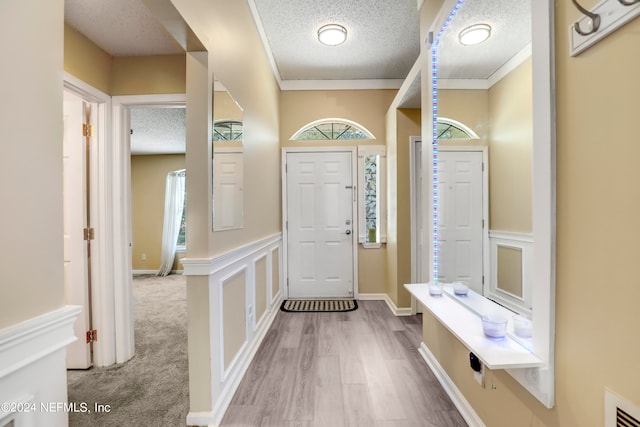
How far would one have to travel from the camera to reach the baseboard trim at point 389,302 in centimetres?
326

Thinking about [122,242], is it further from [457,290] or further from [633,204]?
[633,204]

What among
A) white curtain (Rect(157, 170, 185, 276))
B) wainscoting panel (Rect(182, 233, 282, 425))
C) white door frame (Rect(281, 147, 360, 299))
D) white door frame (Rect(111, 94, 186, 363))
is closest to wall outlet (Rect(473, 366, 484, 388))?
wainscoting panel (Rect(182, 233, 282, 425))

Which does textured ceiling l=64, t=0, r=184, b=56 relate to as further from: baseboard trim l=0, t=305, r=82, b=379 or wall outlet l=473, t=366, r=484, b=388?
wall outlet l=473, t=366, r=484, b=388

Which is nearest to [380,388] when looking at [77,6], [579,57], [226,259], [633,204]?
[226,259]

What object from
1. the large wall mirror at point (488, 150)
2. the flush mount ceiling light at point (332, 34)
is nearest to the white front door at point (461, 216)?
the large wall mirror at point (488, 150)

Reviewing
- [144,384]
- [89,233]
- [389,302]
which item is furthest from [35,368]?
[389,302]

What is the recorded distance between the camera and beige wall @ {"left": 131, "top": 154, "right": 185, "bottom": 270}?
6.09m

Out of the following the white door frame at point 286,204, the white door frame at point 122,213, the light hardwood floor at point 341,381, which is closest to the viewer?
the light hardwood floor at point 341,381

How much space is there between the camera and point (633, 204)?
0.72m

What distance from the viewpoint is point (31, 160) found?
70 centimetres

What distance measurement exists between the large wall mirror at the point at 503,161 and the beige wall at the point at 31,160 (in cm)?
146

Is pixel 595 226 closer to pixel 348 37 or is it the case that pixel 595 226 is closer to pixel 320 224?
pixel 348 37

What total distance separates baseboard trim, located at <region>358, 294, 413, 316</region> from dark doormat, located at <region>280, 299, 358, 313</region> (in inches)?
6.9

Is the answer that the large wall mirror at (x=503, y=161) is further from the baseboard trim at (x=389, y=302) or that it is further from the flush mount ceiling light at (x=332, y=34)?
the baseboard trim at (x=389, y=302)
